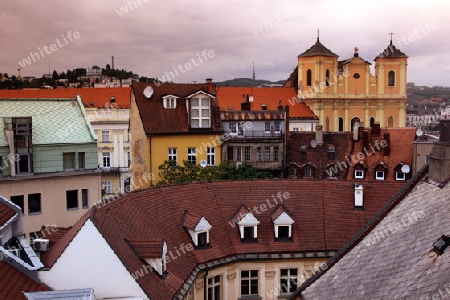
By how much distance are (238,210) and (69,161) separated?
11457 millimetres

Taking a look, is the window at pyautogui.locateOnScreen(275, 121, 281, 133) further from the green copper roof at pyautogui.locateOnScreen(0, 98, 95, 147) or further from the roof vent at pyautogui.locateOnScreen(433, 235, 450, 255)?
the roof vent at pyautogui.locateOnScreen(433, 235, 450, 255)

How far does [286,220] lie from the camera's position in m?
24.6

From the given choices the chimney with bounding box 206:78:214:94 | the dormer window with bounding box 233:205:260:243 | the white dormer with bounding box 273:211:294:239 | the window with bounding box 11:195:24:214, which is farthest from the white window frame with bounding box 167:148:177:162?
the white dormer with bounding box 273:211:294:239

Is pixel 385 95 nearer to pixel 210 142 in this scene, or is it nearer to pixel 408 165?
pixel 408 165

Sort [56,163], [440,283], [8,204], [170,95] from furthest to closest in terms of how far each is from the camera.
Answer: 1. [170,95]
2. [56,163]
3. [8,204]
4. [440,283]

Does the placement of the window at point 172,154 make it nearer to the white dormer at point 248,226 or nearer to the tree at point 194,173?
the tree at point 194,173

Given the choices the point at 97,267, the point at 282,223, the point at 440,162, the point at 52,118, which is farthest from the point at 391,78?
the point at 97,267

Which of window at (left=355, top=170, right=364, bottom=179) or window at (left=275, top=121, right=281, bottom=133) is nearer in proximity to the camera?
window at (left=355, top=170, right=364, bottom=179)

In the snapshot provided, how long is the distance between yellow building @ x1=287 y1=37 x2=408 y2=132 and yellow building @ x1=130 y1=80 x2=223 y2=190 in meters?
28.3

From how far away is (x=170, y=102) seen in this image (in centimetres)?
4581

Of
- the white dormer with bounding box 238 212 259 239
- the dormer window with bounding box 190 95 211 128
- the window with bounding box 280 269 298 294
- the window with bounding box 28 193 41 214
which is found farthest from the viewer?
the dormer window with bounding box 190 95 211 128

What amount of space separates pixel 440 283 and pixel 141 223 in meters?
12.6

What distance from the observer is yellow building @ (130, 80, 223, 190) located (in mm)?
44812

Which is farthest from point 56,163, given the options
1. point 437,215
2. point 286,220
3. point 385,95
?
point 385,95
